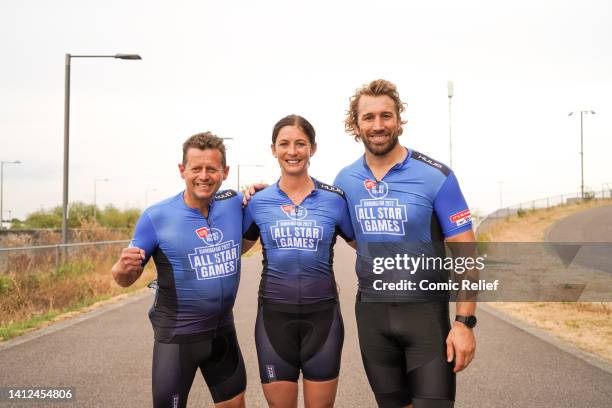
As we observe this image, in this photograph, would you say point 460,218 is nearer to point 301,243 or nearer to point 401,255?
point 401,255

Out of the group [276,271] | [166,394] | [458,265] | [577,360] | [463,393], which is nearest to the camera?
[458,265]

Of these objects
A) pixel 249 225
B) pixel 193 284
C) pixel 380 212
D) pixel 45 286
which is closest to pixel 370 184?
pixel 380 212

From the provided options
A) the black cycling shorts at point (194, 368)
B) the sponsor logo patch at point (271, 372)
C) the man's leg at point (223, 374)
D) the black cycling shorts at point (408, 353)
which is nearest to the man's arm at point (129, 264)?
the black cycling shorts at point (194, 368)

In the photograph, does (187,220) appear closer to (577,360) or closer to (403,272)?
(403,272)

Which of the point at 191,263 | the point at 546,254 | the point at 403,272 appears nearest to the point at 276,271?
the point at 191,263

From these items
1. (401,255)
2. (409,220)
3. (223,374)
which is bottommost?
(223,374)

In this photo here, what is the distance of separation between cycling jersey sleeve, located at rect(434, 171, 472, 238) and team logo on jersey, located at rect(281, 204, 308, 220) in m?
0.96

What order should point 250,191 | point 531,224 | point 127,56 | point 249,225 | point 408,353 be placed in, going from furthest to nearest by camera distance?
point 531,224, point 127,56, point 250,191, point 249,225, point 408,353

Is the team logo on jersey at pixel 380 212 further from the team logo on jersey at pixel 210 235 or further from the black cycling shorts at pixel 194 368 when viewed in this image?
the black cycling shorts at pixel 194 368

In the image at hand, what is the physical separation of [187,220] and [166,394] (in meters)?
1.20

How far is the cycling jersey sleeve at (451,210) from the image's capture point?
3.53 meters

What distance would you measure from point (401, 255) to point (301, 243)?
74 centimetres

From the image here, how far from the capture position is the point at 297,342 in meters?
3.90

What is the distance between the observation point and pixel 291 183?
4.11 metres
